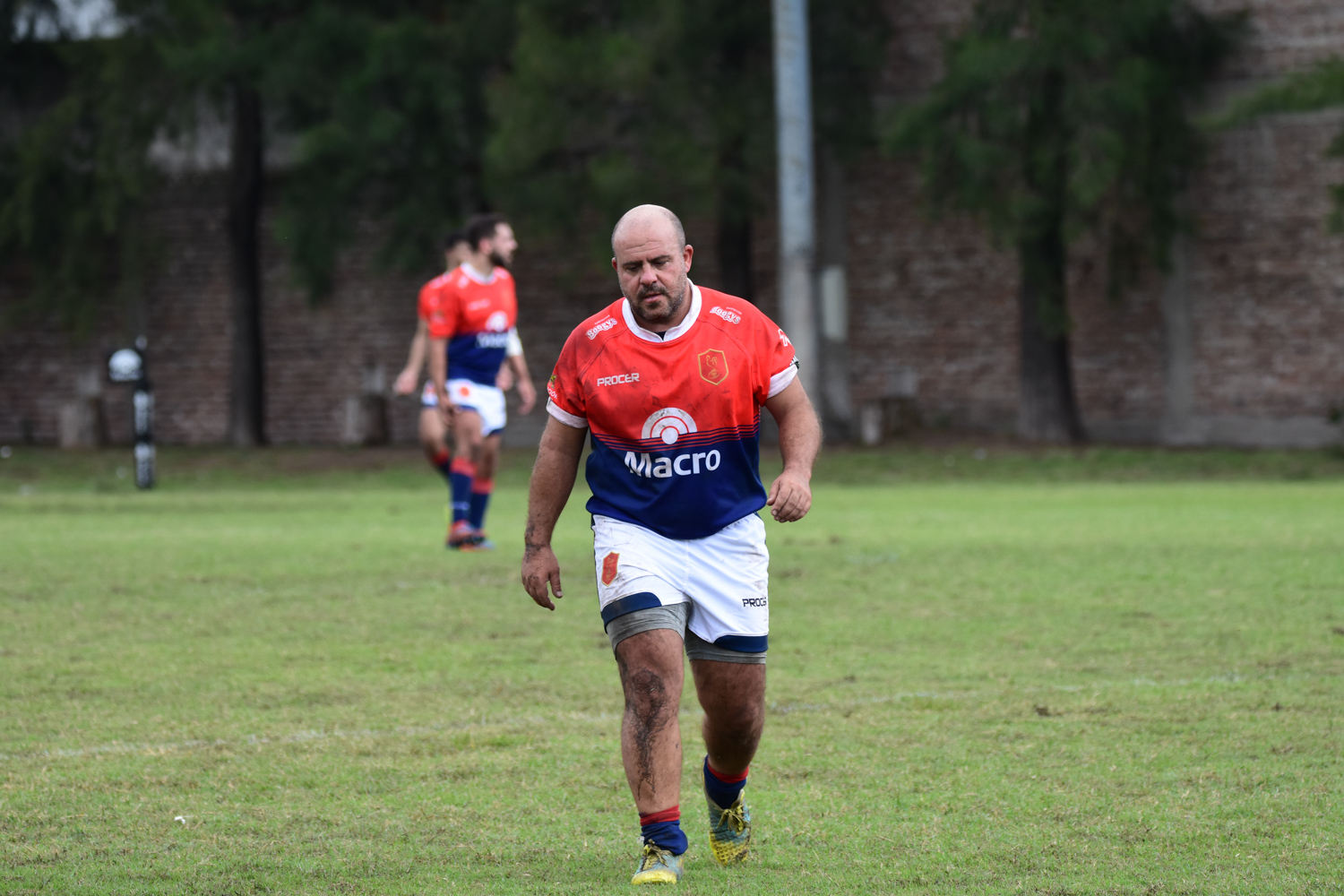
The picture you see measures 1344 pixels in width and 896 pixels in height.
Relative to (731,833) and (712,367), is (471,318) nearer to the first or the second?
(712,367)

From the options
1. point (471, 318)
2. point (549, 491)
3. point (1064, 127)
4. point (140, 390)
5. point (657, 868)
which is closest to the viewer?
point (657, 868)

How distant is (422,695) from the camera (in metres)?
7.20

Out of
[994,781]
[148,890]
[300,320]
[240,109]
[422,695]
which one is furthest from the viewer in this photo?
[300,320]

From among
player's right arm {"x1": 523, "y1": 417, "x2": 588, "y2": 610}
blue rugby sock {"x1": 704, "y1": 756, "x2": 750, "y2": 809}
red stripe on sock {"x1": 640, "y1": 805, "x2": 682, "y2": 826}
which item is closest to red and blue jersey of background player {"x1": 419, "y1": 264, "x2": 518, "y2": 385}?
player's right arm {"x1": 523, "y1": 417, "x2": 588, "y2": 610}

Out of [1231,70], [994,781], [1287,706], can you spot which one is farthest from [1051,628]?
[1231,70]

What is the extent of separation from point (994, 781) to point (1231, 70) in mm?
20945

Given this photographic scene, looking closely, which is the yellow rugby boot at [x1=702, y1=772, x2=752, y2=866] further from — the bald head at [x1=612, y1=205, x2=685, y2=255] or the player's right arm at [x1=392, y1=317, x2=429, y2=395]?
the player's right arm at [x1=392, y1=317, x2=429, y2=395]

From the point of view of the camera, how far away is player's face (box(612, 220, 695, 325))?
4641 mm

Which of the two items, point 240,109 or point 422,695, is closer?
point 422,695

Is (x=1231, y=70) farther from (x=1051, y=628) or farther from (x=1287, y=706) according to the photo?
(x=1287, y=706)

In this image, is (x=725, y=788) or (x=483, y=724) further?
(x=483, y=724)

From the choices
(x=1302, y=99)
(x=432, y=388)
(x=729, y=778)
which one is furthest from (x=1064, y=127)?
(x=729, y=778)

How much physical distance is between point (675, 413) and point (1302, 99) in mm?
19064

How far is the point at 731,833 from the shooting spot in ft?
15.6
